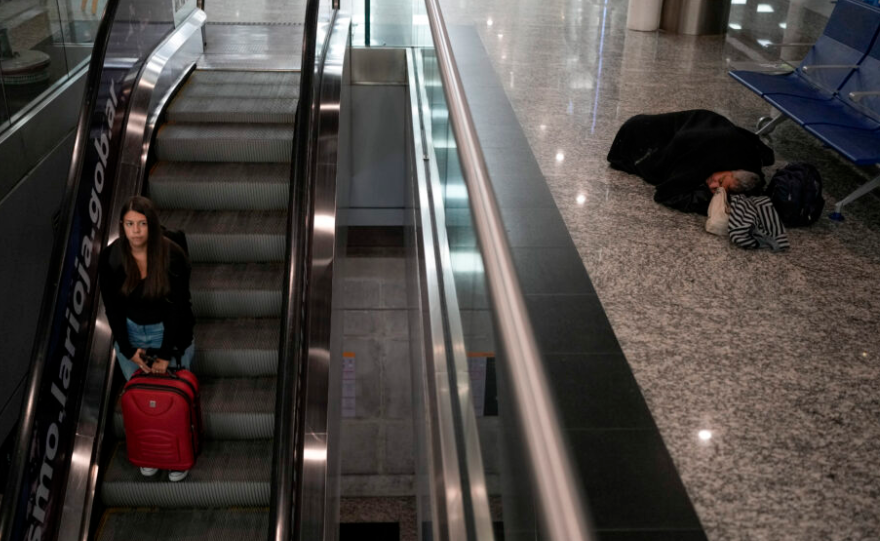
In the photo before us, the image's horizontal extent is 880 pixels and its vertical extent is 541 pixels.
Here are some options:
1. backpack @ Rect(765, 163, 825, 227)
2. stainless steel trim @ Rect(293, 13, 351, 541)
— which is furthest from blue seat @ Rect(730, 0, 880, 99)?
stainless steel trim @ Rect(293, 13, 351, 541)

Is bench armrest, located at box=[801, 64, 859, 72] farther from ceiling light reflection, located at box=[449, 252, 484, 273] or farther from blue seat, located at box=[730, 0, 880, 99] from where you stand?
A: ceiling light reflection, located at box=[449, 252, 484, 273]

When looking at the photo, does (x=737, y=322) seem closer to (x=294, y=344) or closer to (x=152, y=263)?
(x=294, y=344)

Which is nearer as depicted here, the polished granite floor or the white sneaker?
the polished granite floor

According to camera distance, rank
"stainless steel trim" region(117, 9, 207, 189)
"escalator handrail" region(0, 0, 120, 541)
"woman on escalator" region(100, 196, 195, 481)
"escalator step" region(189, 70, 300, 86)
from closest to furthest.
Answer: "escalator handrail" region(0, 0, 120, 541) → "woman on escalator" region(100, 196, 195, 481) → "stainless steel trim" region(117, 9, 207, 189) → "escalator step" region(189, 70, 300, 86)

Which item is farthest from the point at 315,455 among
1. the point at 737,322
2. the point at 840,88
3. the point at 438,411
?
the point at 840,88

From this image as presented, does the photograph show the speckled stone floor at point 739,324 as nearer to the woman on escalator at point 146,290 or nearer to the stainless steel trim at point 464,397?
the stainless steel trim at point 464,397

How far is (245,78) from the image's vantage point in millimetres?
8500

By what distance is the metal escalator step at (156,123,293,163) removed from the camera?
701 cm

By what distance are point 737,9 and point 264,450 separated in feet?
31.6

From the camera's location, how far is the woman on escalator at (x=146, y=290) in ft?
15.5

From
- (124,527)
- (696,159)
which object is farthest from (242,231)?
(696,159)

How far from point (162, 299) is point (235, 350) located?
3.76 feet

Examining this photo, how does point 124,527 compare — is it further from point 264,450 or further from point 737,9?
point 737,9

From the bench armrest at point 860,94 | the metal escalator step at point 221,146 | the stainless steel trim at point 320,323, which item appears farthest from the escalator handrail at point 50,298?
the bench armrest at point 860,94
